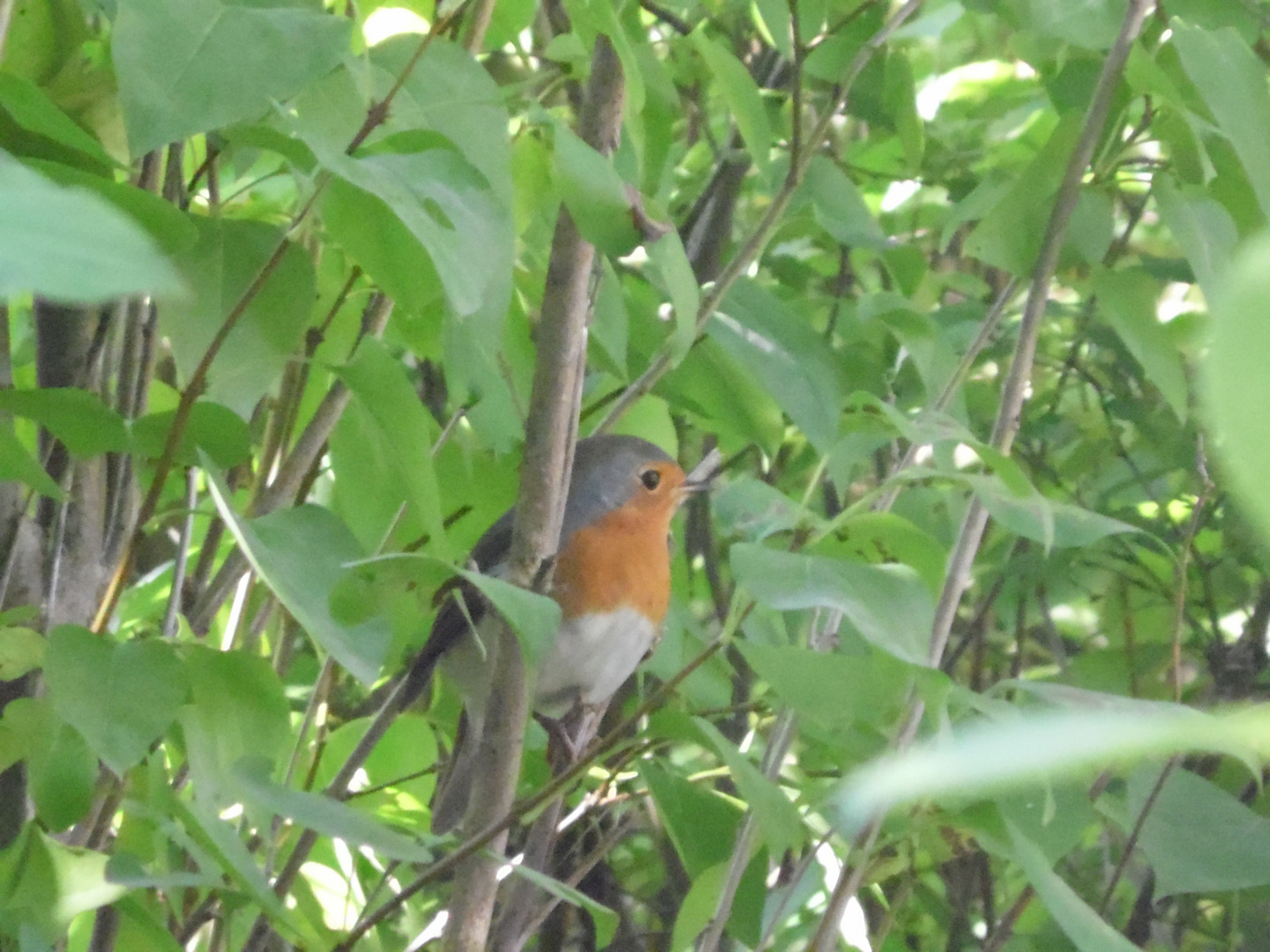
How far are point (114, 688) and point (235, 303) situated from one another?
0.20 m

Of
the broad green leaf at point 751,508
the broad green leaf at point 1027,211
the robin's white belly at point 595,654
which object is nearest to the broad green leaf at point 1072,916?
the broad green leaf at point 751,508

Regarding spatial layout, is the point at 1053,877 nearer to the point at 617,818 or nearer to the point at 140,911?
the point at 140,911

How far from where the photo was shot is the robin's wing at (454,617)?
129 cm

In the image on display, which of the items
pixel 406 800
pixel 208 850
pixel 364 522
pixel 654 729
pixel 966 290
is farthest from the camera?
pixel 966 290

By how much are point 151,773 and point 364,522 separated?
9.5 inches

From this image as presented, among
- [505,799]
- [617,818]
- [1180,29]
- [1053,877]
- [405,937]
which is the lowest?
[405,937]

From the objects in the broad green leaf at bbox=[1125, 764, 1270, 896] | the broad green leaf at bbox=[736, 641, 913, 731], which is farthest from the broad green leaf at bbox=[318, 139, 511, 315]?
the broad green leaf at bbox=[1125, 764, 1270, 896]

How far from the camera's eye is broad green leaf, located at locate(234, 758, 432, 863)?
1.80ft

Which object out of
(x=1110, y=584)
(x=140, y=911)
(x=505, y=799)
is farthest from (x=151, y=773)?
(x=1110, y=584)

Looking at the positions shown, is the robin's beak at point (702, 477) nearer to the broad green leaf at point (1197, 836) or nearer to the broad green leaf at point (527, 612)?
the broad green leaf at point (1197, 836)

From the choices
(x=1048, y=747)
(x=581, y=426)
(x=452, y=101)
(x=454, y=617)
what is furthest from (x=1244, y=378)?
(x=454, y=617)

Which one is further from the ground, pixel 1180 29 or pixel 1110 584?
pixel 1180 29

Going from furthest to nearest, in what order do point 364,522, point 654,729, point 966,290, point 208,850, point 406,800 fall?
point 966,290
point 406,800
point 364,522
point 654,729
point 208,850

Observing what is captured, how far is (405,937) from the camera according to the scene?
1.26m
